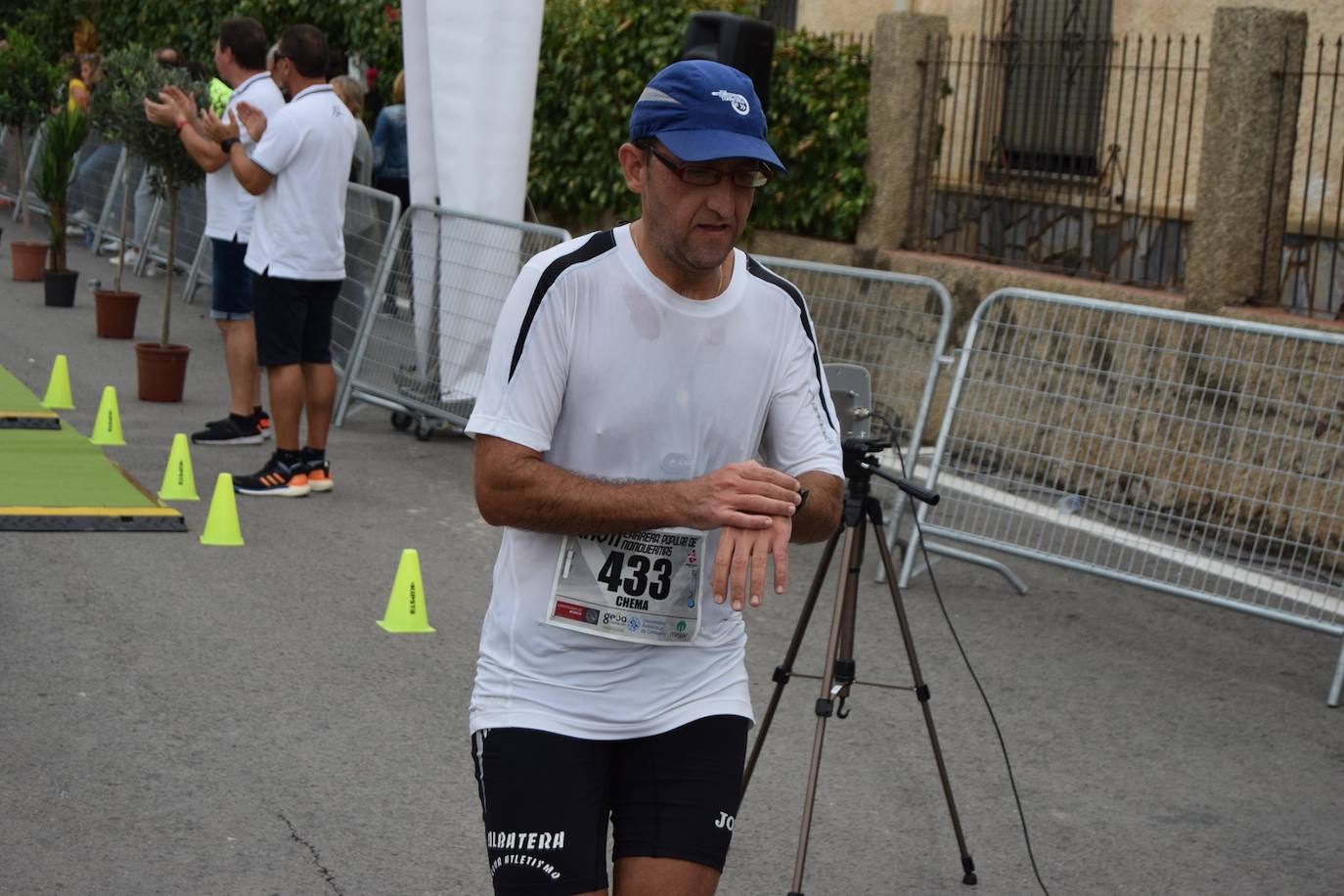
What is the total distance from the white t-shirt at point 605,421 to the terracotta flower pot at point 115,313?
10.9 metres

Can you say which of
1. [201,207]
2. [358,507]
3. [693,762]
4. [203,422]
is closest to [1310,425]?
[358,507]

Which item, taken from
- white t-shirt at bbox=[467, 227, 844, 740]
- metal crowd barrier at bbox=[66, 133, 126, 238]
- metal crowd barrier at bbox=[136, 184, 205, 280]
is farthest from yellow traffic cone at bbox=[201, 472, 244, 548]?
metal crowd barrier at bbox=[66, 133, 126, 238]

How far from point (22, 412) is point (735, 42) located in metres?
4.77

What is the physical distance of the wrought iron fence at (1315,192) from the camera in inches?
358

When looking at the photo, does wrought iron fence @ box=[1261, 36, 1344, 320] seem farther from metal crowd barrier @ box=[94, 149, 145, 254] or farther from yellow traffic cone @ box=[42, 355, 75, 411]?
metal crowd barrier @ box=[94, 149, 145, 254]

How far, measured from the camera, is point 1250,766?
588cm

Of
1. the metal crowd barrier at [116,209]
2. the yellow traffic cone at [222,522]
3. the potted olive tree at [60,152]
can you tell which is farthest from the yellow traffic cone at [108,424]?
the metal crowd barrier at [116,209]

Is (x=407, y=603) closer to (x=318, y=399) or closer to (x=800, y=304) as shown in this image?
(x=318, y=399)

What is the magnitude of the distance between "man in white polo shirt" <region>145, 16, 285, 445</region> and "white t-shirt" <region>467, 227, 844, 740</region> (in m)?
6.88

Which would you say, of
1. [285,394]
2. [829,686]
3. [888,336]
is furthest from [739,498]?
[285,394]

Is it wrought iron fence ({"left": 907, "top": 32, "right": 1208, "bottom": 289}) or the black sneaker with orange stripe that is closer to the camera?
the black sneaker with orange stripe

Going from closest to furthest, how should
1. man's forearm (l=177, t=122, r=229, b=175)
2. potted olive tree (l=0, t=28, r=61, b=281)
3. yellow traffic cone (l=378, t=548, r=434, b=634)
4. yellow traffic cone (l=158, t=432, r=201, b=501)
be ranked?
yellow traffic cone (l=378, t=548, r=434, b=634), yellow traffic cone (l=158, t=432, r=201, b=501), man's forearm (l=177, t=122, r=229, b=175), potted olive tree (l=0, t=28, r=61, b=281)

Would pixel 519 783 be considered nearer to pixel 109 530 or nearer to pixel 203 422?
pixel 109 530

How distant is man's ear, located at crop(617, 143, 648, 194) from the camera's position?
2992 mm
